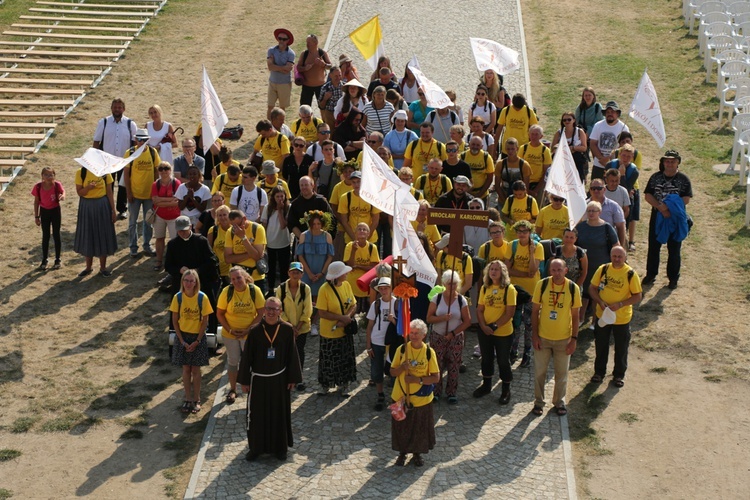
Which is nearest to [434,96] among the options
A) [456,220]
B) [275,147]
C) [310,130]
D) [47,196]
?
[310,130]

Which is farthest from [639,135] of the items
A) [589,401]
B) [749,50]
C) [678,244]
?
[589,401]

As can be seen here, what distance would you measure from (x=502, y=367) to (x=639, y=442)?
190cm

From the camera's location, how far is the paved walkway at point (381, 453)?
13609 millimetres

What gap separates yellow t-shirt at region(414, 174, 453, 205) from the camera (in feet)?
58.5

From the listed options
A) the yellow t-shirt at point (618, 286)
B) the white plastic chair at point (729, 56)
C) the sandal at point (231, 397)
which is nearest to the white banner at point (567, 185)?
the yellow t-shirt at point (618, 286)

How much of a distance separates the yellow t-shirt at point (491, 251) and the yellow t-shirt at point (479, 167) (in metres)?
2.66

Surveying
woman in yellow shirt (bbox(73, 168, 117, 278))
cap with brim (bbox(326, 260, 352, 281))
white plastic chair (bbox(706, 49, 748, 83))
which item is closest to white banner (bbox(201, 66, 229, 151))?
woman in yellow shirt (bbox(73, 168, 117, 278))

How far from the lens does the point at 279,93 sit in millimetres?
24156

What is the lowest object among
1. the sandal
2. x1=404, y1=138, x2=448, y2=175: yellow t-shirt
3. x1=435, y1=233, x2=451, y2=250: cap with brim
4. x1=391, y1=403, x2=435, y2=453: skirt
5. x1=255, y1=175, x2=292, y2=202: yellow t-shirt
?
the sandal

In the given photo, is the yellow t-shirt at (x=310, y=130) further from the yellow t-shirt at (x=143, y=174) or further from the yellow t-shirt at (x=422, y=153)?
the yellow t-shirt at (x=143, y=174)

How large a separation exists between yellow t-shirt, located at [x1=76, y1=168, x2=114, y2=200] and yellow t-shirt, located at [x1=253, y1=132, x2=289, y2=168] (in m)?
2.37

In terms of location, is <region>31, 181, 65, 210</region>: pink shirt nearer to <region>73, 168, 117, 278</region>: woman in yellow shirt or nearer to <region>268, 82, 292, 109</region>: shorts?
<region>73, 168, 117, 278</region>: woman in yellow shirt

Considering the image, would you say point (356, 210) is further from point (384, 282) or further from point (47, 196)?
→ point (47, 196)

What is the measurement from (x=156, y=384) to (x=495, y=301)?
→ 4.50 m
